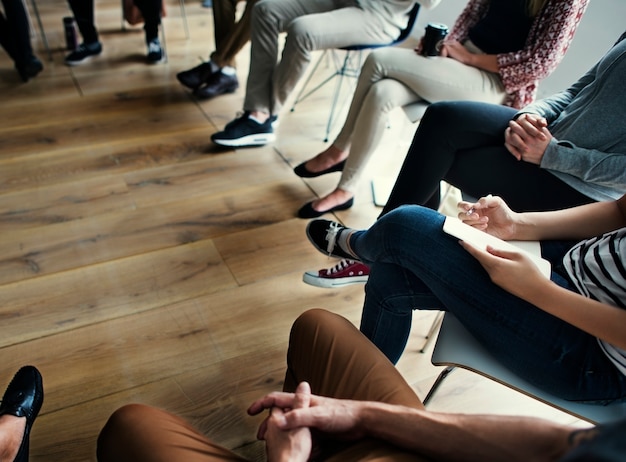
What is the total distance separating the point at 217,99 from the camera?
8.59 feet

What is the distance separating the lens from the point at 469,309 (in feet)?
3.21

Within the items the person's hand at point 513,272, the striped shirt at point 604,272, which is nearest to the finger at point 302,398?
the person's hand at point 513,272

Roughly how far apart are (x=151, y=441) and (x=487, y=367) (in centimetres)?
60

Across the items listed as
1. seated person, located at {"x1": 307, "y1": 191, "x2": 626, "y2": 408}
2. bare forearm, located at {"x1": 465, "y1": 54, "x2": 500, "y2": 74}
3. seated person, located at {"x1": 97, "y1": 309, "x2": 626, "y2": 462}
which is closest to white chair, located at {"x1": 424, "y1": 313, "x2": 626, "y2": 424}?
seated person, located at {"x1": 307, "y1": 191, "x2": 626, "y2": 408}

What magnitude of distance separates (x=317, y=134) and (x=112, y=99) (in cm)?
102

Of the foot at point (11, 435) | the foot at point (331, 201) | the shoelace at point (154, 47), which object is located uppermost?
the shoelace at point (154, 47)

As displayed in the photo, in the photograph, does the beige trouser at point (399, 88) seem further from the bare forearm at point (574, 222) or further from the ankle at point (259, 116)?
the bare forearm at point (574, 222)

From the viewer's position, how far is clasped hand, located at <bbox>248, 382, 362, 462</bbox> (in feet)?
2.69

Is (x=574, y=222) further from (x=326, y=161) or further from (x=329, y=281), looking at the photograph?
(x=326, y=161)

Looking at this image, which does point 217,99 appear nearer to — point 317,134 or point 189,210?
point 317,134

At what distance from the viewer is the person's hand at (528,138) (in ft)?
4.22

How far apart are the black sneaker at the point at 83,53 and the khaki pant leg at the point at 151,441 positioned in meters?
2.42

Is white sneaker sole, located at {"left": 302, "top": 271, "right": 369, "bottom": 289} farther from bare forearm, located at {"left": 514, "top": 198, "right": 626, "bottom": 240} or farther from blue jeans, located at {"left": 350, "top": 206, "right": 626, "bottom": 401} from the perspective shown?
bare forearm, located at {"left": 514, "top": 198, "right": 626, "bottom": 240}

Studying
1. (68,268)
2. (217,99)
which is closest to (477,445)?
(68,268)
